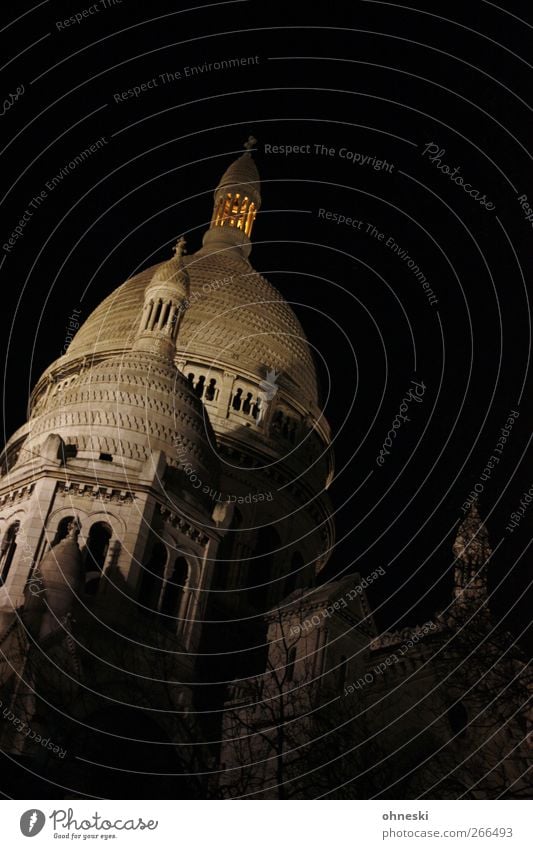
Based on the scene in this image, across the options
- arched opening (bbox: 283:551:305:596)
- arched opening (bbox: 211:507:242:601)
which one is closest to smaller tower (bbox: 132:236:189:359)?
arched opening (bbox: 211:507:242:601)

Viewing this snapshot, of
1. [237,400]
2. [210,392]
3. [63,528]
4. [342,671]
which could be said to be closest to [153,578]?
[63,528]

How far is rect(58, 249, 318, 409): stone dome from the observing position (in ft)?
154

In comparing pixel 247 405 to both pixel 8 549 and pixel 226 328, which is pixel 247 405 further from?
pixel 8 549

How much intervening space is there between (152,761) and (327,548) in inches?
1041

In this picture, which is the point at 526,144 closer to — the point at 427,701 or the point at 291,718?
the point at 291,718

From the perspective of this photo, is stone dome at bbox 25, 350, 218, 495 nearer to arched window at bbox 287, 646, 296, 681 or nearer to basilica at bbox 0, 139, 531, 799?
basilica at bbox 0, 139, 531, 799

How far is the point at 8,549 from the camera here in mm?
29484

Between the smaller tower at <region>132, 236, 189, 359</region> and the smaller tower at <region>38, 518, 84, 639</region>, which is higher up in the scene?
the smaller tower at <region>132, 236, 189, 359</region>

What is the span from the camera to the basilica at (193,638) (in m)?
20.0

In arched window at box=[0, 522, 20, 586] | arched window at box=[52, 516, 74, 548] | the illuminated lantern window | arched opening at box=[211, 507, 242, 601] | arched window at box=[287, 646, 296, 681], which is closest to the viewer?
arched window at box=[287, 646, 296, 681]

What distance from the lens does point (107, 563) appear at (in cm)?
2814

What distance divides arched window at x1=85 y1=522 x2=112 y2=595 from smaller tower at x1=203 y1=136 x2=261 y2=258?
32.8 m

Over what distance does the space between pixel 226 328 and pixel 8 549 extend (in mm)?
21431

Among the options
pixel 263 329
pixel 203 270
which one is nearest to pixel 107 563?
pixel 263 329
